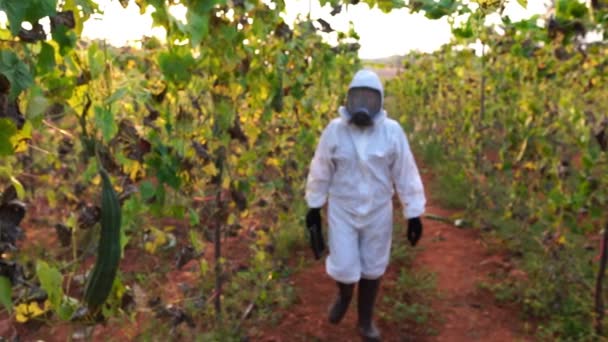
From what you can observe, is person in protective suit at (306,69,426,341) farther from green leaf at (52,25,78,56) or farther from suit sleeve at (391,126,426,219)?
green leaf at (52,25,78,56)

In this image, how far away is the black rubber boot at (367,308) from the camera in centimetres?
372

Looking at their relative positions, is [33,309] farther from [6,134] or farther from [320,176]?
[320,176]

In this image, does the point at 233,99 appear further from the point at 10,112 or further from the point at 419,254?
the point at 419,254

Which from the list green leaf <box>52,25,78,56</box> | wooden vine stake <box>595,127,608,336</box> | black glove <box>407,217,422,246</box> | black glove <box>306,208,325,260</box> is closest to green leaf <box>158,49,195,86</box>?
green leaf <box>52,25,78,56</box>

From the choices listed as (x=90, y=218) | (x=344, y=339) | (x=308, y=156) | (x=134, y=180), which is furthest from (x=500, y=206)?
(x=90, y=218)

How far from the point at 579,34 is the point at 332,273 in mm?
1890

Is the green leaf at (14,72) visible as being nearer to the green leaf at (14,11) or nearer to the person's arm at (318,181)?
the green leaf at (14,11)

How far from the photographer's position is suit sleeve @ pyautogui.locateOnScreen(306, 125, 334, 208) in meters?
3.69

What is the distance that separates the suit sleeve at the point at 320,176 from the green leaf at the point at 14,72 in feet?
8.36

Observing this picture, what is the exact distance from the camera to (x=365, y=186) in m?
3.58

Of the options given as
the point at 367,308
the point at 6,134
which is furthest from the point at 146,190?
the point at 367,308

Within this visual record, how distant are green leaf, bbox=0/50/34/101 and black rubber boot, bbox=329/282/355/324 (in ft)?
8.99

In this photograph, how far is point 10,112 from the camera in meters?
1.33

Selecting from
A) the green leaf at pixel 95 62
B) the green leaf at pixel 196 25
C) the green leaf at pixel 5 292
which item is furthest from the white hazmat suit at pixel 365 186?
the green leaf at pixel 5 292
